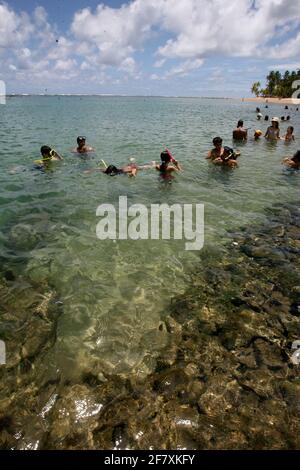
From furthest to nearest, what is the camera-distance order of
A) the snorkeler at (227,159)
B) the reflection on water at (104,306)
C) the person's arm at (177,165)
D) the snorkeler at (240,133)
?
the snorkeler at (240,133) < the snorkeler at (227,159) < the person's arm at (177,165) < the reflection on water at (104,306)

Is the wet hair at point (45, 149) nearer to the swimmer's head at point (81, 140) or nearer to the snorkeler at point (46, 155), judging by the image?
the snorkeler at point (46, 155)

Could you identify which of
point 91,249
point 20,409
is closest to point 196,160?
point 91,249

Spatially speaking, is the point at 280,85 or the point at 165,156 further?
the point at 280,85

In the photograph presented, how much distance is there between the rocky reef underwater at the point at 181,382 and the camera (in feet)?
11.2

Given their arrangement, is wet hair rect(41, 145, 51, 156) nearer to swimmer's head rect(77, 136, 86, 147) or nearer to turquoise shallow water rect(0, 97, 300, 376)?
turquoise shallow water rect(0, 97, 300, 376)

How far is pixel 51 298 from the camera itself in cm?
550

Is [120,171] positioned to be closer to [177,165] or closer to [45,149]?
[177,165]
